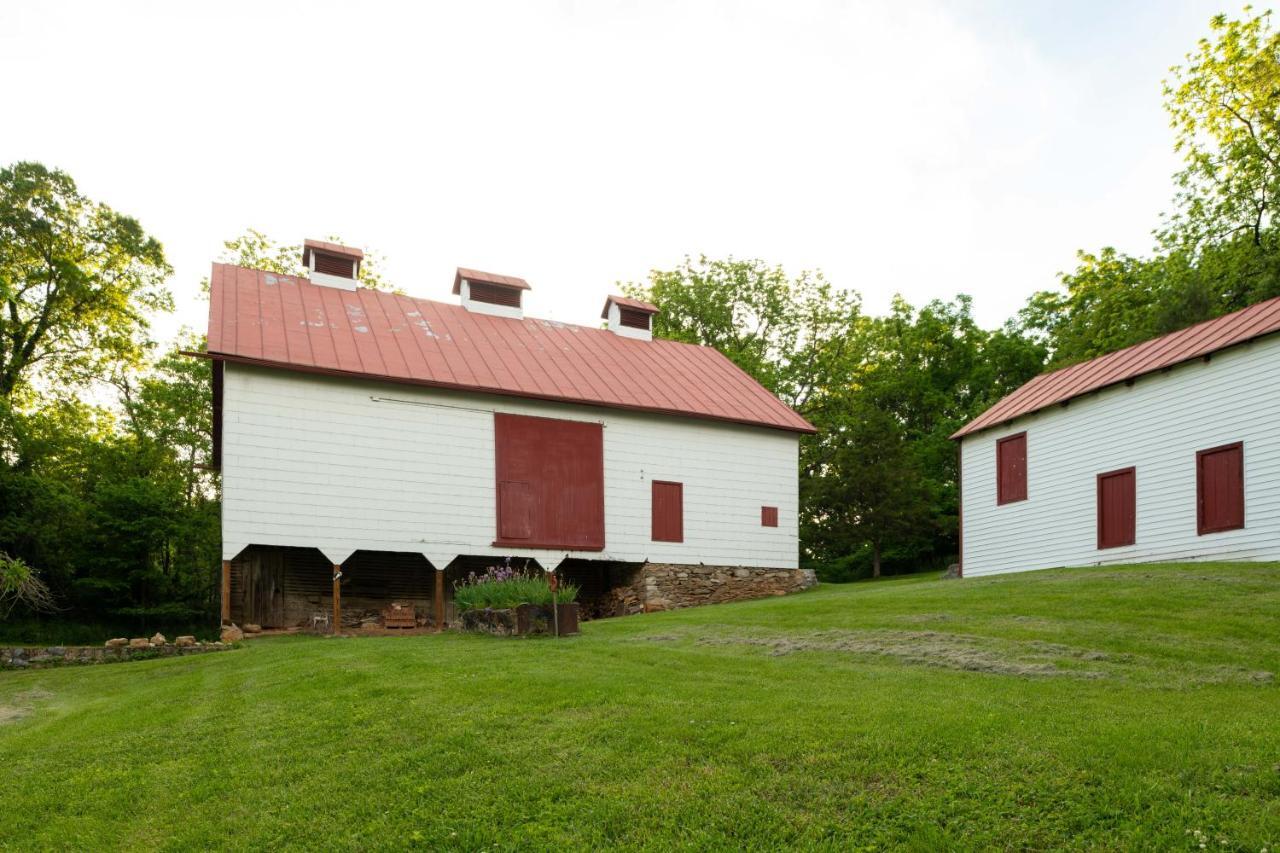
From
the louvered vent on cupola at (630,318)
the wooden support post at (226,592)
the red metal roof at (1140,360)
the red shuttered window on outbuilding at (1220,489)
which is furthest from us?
the louvered vent on cupola at (630,318)

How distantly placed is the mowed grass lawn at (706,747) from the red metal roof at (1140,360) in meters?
6.93

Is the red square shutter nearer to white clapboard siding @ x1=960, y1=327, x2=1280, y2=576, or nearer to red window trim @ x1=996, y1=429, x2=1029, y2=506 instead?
white clapboard siding @ x1=960, y1=327, x2=1280, y2=576

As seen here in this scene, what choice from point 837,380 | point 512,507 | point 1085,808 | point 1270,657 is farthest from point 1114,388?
point 837,380

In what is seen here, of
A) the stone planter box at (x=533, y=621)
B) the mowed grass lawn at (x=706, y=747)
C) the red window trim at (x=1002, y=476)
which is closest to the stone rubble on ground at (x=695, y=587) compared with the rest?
the red window trim at (x=1002, y=476)

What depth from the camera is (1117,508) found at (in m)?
20.7

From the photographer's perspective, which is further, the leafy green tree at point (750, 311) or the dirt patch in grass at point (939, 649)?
the leafy green tree at point (750, 311)

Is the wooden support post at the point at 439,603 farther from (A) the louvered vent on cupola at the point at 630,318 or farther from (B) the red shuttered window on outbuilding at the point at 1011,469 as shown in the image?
(B) the red shuttered window on outbuilding at the point at 1011,469

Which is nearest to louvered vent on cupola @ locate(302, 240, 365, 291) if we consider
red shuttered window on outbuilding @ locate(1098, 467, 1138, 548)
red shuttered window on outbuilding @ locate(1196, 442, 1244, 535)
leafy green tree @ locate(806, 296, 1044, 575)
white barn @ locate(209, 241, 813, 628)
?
white barn @ locate(209, 241, 813, 628)

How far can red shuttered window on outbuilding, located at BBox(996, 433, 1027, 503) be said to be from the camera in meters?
23.5

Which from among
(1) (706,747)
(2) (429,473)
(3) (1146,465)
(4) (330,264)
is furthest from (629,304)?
(1) (706,747)

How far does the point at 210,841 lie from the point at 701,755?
3.61m

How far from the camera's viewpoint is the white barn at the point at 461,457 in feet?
68.9

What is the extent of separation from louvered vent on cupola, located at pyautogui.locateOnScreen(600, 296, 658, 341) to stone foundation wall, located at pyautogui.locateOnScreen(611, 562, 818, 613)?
825 cm

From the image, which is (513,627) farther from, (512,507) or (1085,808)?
(1085,808)
